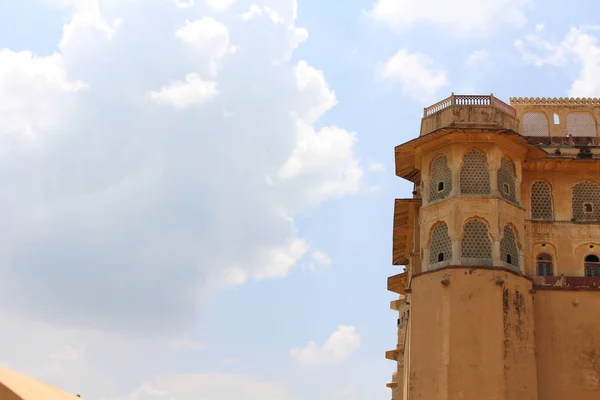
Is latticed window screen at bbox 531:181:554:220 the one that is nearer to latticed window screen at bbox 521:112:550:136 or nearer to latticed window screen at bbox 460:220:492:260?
latticed window screen at bbox 521:112:550:136

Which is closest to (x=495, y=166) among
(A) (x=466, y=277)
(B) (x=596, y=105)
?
(A) (x=466, y=277)

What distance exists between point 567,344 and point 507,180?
569cm

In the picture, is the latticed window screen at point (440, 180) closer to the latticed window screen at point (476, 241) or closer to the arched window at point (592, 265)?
the latticed window screen at point (476, 241)

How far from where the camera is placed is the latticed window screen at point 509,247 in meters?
24.8

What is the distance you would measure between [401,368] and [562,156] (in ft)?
53.9

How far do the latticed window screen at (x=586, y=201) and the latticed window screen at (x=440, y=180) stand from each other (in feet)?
15.5

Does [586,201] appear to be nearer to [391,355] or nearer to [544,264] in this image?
[544,264]

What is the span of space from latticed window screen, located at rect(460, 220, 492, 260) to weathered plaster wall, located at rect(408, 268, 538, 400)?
85 centimetres

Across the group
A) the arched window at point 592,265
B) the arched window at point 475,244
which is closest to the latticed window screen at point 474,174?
the arched window at point 475,244

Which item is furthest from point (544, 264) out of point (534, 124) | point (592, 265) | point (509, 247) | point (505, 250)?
point (534, 124)

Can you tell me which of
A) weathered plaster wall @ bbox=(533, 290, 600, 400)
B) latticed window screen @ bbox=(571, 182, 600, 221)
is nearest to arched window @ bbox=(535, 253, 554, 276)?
weathered plaster wall @ bbox=(533, 290, 600, 400)

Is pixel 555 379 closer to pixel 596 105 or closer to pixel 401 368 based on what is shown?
pixel 596 105

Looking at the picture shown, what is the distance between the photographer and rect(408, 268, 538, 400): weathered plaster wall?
22.6 metres

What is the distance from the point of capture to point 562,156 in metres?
27.1
